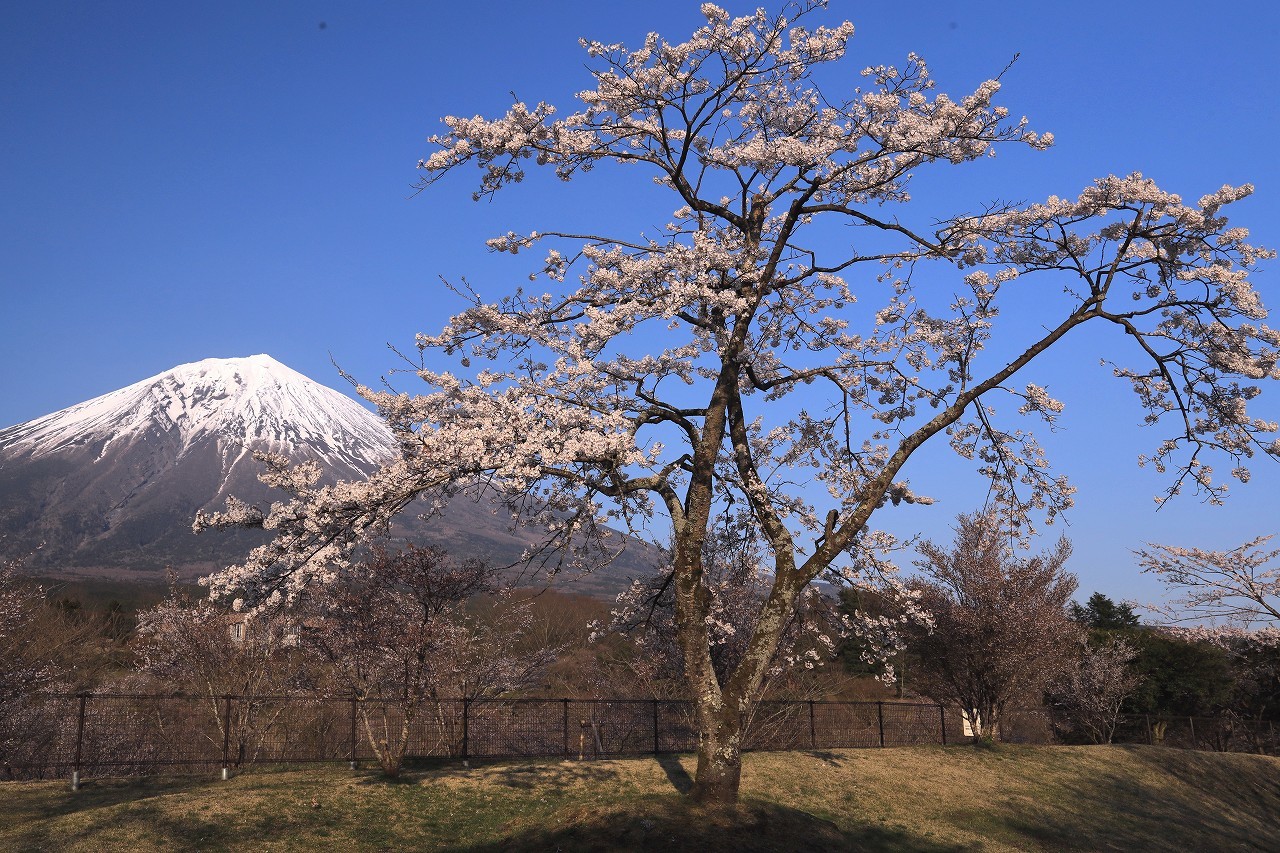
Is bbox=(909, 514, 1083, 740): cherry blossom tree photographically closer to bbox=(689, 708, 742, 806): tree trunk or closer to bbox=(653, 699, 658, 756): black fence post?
bbox=(653, 699, 658, 756): black fence post

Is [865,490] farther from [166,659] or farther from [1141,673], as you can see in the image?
[1141,673]

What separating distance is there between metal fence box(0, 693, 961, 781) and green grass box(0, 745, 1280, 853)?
220cm

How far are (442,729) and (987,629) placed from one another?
15.4 metres

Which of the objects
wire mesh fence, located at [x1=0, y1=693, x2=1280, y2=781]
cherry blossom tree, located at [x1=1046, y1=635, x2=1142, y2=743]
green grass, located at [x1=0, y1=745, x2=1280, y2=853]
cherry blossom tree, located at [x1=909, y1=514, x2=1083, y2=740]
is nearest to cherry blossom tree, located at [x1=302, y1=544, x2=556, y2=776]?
wire mesh fence, located at [x1=0, y1=693, x2=1280, y2=781]

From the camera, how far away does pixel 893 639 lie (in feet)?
53.5

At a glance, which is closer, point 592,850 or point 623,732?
point 592,850

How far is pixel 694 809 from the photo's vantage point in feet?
41.5

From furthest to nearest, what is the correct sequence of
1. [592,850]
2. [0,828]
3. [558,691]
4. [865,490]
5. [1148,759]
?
[558,691] < [1148,759] < [865,490] < [0,828] < [592,850]

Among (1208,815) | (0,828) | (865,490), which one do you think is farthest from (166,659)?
(1208,815)

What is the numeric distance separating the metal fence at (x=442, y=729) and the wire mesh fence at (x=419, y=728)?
0.04 meters

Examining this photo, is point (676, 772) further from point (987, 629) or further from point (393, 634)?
point (987, 629)

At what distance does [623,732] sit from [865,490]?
485 inches

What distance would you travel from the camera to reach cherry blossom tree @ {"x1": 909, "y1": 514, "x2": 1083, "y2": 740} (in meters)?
26.2

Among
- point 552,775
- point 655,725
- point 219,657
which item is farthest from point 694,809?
point 219,657
